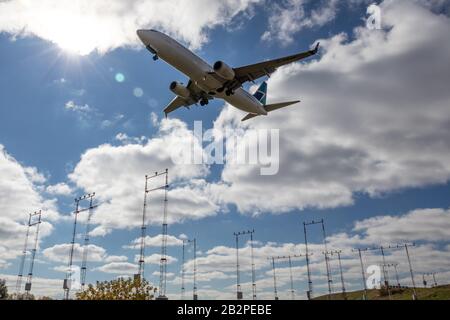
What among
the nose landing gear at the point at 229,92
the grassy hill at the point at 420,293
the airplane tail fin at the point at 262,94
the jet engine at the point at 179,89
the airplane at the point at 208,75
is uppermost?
the airplane tail fin at the point at 262,94

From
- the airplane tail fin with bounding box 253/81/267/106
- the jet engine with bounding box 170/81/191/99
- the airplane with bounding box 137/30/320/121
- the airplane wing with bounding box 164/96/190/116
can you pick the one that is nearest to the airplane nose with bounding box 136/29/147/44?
the airplane with bounding box 137/30/320/121

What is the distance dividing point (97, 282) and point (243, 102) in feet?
98.2

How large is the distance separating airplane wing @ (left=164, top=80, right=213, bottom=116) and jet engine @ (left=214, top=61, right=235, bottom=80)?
8450 millimetres

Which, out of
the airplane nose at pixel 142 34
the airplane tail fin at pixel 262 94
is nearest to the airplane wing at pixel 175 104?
the airplane nose at pixel 142 34

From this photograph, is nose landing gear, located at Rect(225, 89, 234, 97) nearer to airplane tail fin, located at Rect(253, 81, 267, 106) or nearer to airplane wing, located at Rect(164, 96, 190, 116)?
airplane wing, located at Rect(164, 96, 190, 116)

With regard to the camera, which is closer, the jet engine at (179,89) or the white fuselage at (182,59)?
the white fuselage at (182,59)

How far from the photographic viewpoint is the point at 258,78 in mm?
47625

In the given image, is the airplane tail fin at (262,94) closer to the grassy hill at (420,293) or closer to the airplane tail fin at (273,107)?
the airplane tail fin at (273,107)

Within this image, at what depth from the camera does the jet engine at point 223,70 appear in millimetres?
43188

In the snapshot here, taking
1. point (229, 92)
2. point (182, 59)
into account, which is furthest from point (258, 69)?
point (182, 59)

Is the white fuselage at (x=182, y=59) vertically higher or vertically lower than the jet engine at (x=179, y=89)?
lower
